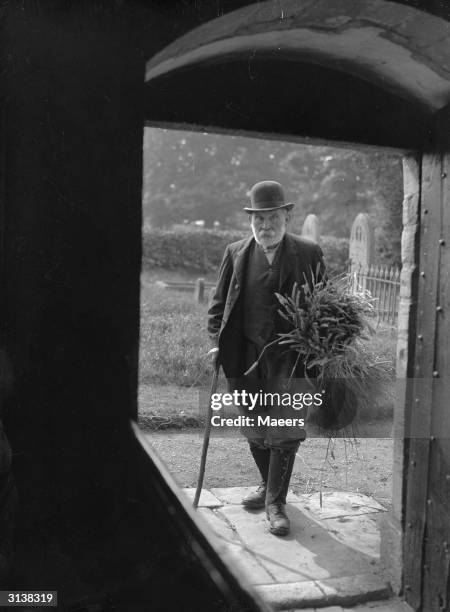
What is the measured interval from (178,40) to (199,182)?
1062 mm

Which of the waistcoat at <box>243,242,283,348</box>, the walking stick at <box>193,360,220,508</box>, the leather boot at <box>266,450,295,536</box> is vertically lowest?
the leather boot at <box>266,450,295,536</box>

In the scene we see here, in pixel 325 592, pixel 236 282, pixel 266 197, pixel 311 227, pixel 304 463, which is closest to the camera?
pixel 266 197

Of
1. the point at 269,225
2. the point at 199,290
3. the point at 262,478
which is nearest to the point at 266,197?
the point at 269,225

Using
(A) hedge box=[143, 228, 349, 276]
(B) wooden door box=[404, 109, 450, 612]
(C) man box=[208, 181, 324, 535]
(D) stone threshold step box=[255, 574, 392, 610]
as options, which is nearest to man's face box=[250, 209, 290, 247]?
(C) man box=[208, 181, 324, 535]

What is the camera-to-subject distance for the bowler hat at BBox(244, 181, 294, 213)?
231cm

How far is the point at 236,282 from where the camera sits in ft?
8.93

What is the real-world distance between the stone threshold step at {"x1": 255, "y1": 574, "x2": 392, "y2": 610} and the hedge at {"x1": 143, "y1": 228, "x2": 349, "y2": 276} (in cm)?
154

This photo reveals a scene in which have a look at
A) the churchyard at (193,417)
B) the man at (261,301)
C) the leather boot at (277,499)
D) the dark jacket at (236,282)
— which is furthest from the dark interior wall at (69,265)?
the leather boot at (277,499)

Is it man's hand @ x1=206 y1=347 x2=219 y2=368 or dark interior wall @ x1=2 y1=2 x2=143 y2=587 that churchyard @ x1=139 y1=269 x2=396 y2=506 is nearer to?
man's hand @ x1=206 y1=347 x2=219 y2=368

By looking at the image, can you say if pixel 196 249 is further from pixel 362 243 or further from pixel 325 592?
pixel 325 592

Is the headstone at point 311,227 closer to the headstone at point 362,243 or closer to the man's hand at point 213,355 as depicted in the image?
the headstone at point 362,243

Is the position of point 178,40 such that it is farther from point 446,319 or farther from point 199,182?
point 446,319

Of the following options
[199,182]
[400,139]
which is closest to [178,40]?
[199,182]

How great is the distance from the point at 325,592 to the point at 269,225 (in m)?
1.82
